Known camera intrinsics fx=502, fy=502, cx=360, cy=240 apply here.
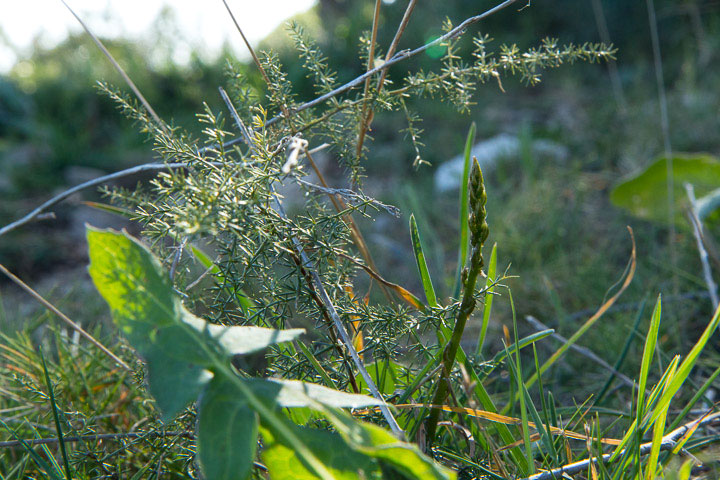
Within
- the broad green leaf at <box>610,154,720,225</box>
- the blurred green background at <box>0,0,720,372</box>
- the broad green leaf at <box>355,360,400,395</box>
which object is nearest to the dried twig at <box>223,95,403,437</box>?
the broad green leaf at <box>355,360,400,395</box>

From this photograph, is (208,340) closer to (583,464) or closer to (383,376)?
A: (383,376)

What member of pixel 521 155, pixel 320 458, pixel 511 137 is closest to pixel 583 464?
pixel 320 458

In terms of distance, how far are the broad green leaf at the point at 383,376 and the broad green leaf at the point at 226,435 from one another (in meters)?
0.24

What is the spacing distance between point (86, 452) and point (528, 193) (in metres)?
1.74

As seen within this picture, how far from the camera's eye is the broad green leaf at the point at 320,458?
1.54 feet

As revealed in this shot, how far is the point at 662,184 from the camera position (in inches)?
59.8

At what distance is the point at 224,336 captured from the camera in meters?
0.49

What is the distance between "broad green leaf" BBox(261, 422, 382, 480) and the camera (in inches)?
18.5

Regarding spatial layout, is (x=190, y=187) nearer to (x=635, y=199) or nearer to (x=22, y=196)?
(x=635, y=199)

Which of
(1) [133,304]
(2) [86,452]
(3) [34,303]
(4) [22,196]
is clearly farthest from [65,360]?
(4) [22,196]

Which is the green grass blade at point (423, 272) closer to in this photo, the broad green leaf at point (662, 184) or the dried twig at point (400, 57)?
the dried twig at point (400, 57)

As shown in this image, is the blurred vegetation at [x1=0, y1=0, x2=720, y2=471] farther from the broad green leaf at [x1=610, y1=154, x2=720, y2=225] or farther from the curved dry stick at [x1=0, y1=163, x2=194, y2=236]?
the curved dry stick at [x1=0, y1=163, x2=194, y2=236]

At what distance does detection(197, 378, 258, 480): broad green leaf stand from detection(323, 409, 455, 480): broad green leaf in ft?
0.27

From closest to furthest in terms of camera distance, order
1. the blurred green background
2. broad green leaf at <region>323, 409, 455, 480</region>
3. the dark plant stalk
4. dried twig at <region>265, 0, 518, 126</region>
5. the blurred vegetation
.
→ 1. broad green leaf at <region>323, 409, 455, 480</region>
2. the dark plant stalk
3. dried twig at <region>265, 0, 518, 126</region>
4. the blurred vegetation
5. the blurred green background
